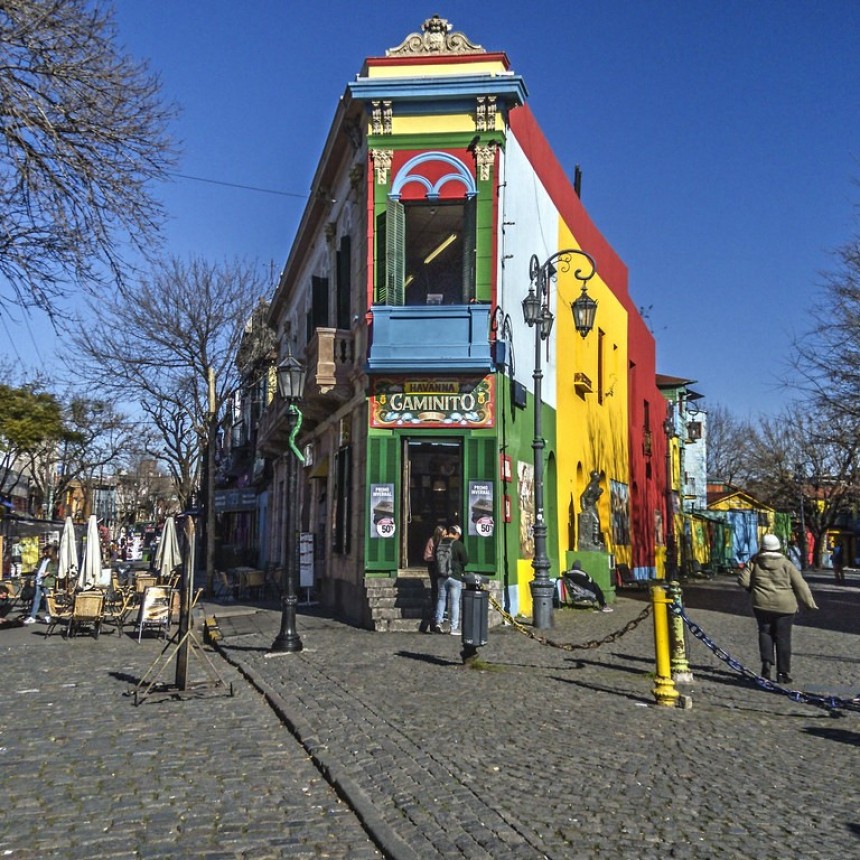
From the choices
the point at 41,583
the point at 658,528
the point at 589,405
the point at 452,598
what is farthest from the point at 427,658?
the point at 658,528

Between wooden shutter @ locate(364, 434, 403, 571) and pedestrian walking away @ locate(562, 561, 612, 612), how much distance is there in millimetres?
4741

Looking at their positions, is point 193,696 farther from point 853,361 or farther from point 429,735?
point 853,361

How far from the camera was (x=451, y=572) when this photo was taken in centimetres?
1436

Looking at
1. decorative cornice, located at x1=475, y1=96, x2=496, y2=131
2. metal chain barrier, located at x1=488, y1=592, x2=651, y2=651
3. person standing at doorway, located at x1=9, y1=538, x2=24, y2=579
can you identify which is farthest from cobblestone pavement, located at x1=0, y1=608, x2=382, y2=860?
person standing at doorway, located at x1=9, y1=538, x2=24, y2=579

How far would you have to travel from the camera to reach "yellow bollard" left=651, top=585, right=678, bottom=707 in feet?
29.2

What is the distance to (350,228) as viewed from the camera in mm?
18750

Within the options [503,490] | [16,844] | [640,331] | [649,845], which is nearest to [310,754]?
[16,844]

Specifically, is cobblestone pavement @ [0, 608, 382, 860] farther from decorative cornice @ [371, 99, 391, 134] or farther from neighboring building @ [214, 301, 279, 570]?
neighboring building @ [214, 301, 279, 570]

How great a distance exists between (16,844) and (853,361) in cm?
2128

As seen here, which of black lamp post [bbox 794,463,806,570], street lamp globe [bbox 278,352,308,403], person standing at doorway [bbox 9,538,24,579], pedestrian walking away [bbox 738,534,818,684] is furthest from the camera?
black lamp post [bbox 794,463,806,570]

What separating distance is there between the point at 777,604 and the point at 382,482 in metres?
7.05

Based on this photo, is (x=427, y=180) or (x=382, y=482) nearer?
(x=382, y=482)

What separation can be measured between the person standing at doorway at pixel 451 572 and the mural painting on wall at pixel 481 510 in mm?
1158

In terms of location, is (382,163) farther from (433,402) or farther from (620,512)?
(620,512)
